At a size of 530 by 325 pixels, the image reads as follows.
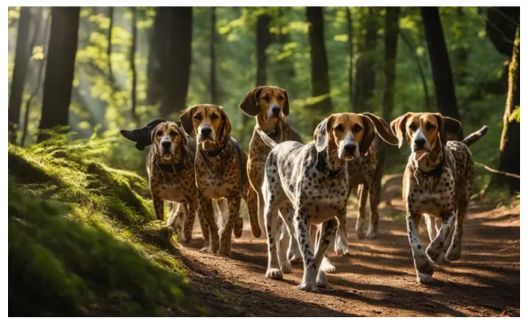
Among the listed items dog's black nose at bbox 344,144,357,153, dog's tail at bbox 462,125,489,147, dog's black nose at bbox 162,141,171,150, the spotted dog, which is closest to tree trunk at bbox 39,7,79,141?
dog's black nose at bbox 162,141,171,150

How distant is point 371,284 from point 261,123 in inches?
120

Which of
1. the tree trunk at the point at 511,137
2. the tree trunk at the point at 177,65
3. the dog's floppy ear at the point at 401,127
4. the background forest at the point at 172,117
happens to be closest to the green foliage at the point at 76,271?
the background forest at the point at 172,117

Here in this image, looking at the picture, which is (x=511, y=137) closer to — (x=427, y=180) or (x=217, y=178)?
(x=427, y=180)

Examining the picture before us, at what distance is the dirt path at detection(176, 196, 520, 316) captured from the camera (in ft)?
24.2

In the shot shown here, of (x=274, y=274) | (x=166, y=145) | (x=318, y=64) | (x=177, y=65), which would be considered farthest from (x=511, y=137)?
(x=177, y=65)

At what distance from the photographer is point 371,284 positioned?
9133 millimetres

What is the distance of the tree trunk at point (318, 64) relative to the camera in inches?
841

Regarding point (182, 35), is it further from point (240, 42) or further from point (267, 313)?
point (240, 42)

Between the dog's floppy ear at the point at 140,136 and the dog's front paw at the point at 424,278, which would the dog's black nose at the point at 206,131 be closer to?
the dog's floppy ear at the point at 140,136

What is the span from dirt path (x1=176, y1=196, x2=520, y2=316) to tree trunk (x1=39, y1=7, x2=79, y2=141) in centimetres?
410

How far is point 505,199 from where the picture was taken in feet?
50.6

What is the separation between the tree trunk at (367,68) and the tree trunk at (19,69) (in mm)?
10491

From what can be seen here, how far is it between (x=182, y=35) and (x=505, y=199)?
10.5 meters
